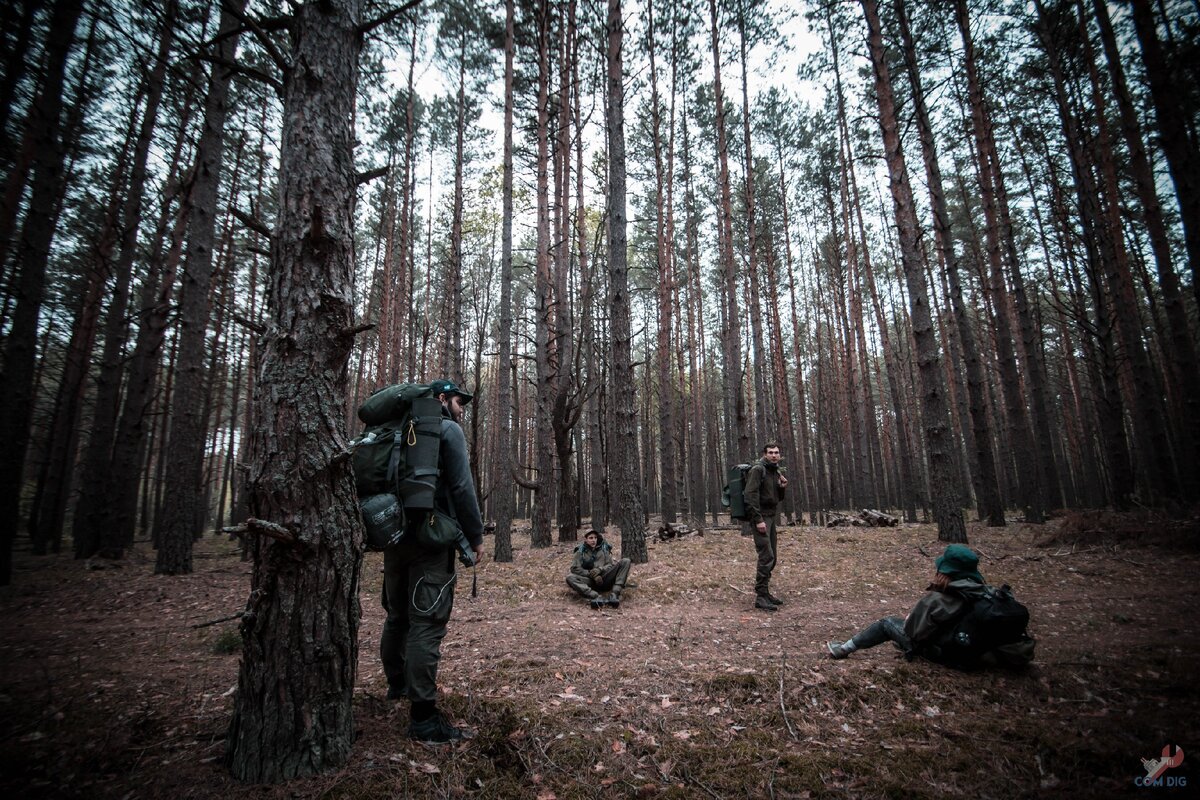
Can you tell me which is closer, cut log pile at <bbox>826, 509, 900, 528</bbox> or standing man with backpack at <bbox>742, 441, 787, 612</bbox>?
standing man with backpack at <bbox>742, 441, 787, 612</bbox>

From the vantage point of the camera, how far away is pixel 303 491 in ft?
7.79

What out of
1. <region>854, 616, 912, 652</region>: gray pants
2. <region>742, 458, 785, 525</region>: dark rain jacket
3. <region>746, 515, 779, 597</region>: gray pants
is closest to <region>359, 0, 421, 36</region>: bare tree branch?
<region>854, 616, 912, 652</region>: gray pants

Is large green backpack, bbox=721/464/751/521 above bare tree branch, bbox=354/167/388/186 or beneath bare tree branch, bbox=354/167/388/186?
beneath

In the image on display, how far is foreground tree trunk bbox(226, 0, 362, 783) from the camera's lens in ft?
7.41

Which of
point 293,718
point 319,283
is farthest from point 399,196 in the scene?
point 293,718

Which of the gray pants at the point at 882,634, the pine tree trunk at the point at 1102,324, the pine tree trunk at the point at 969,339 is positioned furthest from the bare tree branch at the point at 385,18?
the pine tree trunk at the point at 1102,324

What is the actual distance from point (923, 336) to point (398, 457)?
1014 cm

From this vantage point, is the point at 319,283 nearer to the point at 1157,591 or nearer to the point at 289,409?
the point at 289,409

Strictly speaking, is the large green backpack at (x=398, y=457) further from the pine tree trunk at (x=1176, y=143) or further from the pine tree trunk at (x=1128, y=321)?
the pine tree trunk at (x=1128, y=321)

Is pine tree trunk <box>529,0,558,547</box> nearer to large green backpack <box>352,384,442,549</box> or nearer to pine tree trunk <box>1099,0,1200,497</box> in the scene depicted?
large green backpack <box>352,384,442,549</box>

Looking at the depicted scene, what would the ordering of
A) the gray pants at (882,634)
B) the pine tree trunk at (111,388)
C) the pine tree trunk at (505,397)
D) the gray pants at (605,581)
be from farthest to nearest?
the pine tree trunk at (505,397), the pine tree trunk at (111,388), the gray pants at (605,581), the gray pants at (882,634)

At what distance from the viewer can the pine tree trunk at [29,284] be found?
616cm

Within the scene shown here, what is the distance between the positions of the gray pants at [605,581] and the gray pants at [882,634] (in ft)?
10.5

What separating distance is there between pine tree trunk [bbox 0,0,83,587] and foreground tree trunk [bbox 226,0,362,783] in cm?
677
